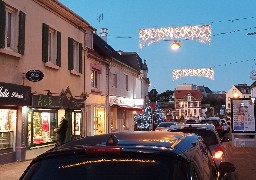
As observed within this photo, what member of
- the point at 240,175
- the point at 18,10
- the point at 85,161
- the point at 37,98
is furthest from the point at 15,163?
the point at 85,161

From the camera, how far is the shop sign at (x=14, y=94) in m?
15.9

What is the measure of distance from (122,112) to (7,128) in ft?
67.9

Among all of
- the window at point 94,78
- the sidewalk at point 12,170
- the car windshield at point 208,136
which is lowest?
the sidewalk at point 12,170

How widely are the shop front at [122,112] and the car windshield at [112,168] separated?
90.9ft

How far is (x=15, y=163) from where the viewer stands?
55.1 feet

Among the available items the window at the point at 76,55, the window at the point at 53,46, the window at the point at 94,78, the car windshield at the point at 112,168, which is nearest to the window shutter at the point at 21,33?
the window at the point at 53,46

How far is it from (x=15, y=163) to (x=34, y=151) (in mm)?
1997

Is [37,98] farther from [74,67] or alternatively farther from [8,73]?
[74,67]

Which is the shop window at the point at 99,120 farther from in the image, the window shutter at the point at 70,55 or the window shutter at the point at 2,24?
the window shutter at the point at 2,24

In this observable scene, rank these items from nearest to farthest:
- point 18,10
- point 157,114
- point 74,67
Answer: point 18,10, point 74,67, point 157,114

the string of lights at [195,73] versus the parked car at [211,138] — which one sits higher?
the string of lights at [195,73]

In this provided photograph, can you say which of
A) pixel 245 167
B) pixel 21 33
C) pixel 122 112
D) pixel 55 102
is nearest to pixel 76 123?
pixel 55 102

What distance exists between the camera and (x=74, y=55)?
24312 millimetres

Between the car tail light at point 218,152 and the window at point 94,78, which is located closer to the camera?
the car tail light at point 218,152
